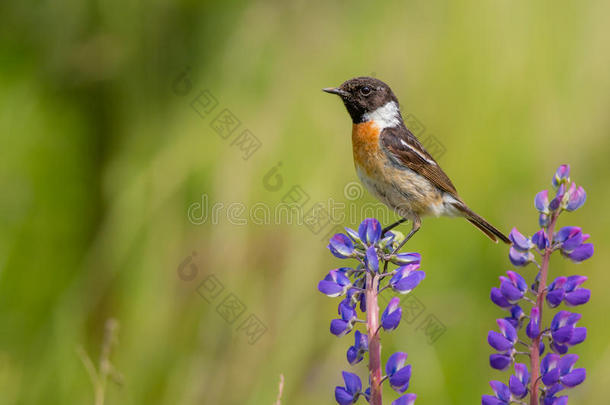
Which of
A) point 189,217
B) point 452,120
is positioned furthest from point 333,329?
point 452,120

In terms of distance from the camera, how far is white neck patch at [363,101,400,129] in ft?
10.3

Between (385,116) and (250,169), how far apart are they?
78 centimetres

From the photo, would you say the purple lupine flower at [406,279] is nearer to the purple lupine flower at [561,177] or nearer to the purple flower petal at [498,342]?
the purple flower petal at [498,342]

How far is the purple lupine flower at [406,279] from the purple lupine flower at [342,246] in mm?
109

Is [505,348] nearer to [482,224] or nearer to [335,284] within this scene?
[335,284]

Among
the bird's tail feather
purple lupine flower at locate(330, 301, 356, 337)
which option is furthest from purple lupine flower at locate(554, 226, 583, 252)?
the bird's tail feather

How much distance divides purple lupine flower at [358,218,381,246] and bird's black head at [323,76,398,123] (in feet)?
5.48

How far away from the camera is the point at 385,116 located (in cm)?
316

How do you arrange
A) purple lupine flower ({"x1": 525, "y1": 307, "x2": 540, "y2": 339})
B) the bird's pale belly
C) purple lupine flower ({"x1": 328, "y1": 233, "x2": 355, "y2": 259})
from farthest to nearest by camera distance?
the bird's pale belly, purple lupine flower ({"x1": 328, "y1": 233, "x2": 355, "y2": 259}), purple lupine flower ({"x1": 525, "y1": 307, "x2": 540, "y2": 339})

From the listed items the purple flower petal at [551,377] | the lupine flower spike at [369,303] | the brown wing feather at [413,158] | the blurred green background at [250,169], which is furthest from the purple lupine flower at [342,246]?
the blurred green background at [250,169]

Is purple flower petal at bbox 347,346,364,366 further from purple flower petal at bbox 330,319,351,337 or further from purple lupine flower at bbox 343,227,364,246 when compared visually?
purple lupine flower at bbox 343,227,364,246

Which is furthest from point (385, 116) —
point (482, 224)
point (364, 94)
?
point (482, 224)

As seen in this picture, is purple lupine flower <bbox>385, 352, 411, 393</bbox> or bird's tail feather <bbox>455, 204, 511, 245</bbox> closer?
purple lupine flower <bbox>385, 352, 411, 393</bbox>

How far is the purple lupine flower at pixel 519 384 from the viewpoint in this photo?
1167 mm
